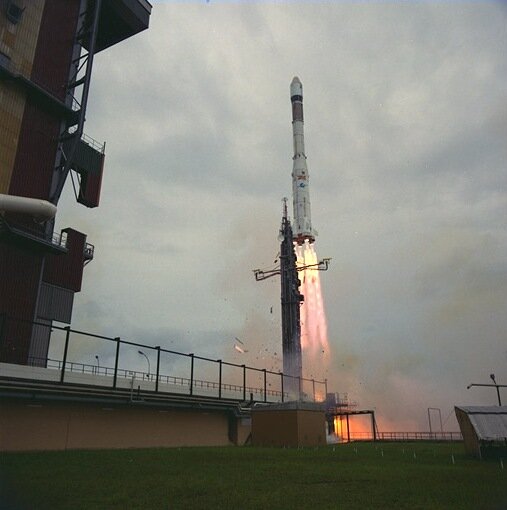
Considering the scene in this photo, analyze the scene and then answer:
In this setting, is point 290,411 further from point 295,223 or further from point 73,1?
point 73,1

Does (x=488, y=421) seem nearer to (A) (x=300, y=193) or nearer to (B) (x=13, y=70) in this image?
(B) (x=13, y=70)

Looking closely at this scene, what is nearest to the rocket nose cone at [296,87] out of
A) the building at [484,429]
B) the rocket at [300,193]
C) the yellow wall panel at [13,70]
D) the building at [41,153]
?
the rocket at [300,193]

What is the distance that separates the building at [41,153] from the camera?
42.1m

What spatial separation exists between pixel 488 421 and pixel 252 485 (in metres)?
15.6

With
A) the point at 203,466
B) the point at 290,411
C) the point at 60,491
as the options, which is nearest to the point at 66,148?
the point at 290,411

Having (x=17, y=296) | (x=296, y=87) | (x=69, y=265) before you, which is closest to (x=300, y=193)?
(x=296, y=87)

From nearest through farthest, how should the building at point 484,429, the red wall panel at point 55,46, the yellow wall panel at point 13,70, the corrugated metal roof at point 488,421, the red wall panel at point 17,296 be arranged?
the corrugated metal roof at point 488,421, the building at point 484,429, the red wall panel at point 17,296, the yellow wall panel at point 13,70, the red wall panel at point 55,46

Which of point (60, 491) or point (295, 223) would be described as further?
point (295, 223)

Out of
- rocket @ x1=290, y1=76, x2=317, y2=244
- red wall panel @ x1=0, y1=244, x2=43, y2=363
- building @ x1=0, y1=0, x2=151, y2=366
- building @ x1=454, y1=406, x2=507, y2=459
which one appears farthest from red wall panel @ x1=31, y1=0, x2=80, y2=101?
building @ x1=454, y1=406, x2=507, y2=459

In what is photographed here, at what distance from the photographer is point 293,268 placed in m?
79.6

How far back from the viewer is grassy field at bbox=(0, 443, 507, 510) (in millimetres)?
14047

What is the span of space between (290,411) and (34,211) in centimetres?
3775

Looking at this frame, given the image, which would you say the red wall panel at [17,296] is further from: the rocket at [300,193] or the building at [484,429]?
the rocket at [300,193]

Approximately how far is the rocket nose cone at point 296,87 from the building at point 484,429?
6662 cm
